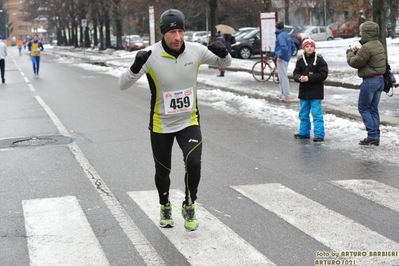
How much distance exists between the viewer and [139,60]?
206 inches

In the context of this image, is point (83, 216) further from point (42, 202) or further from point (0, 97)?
point (0, 97)

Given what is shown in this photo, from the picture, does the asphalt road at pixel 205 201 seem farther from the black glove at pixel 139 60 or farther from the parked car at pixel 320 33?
the parked car at pixel 320 33

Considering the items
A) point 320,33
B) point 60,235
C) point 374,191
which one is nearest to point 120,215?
point 60,235

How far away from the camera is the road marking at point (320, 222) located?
5.08 m

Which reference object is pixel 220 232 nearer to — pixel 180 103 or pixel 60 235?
pixel 180 103

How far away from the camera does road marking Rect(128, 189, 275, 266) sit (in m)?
4.85

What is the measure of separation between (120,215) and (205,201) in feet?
3.20

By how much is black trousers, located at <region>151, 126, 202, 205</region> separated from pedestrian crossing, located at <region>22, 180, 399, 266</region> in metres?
0.38

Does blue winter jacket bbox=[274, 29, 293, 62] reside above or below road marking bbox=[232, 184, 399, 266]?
above

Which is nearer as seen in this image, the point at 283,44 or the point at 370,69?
the point at 370,69

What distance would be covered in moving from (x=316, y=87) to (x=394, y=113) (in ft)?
9.77

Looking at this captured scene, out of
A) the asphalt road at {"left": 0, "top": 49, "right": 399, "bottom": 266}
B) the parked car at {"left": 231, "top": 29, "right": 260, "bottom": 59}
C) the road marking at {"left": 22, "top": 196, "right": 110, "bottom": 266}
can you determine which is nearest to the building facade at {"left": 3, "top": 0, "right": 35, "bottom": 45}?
Answer: the parked car at {"left": 231, "top": 29, "right": 260, "bottom": 59}

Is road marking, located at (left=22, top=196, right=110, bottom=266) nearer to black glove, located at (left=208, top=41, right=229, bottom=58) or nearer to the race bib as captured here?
the race bib

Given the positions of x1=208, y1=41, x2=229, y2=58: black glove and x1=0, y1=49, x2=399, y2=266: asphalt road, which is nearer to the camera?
x1=0, y1=49, x2=399, y2=266: asphalt road
